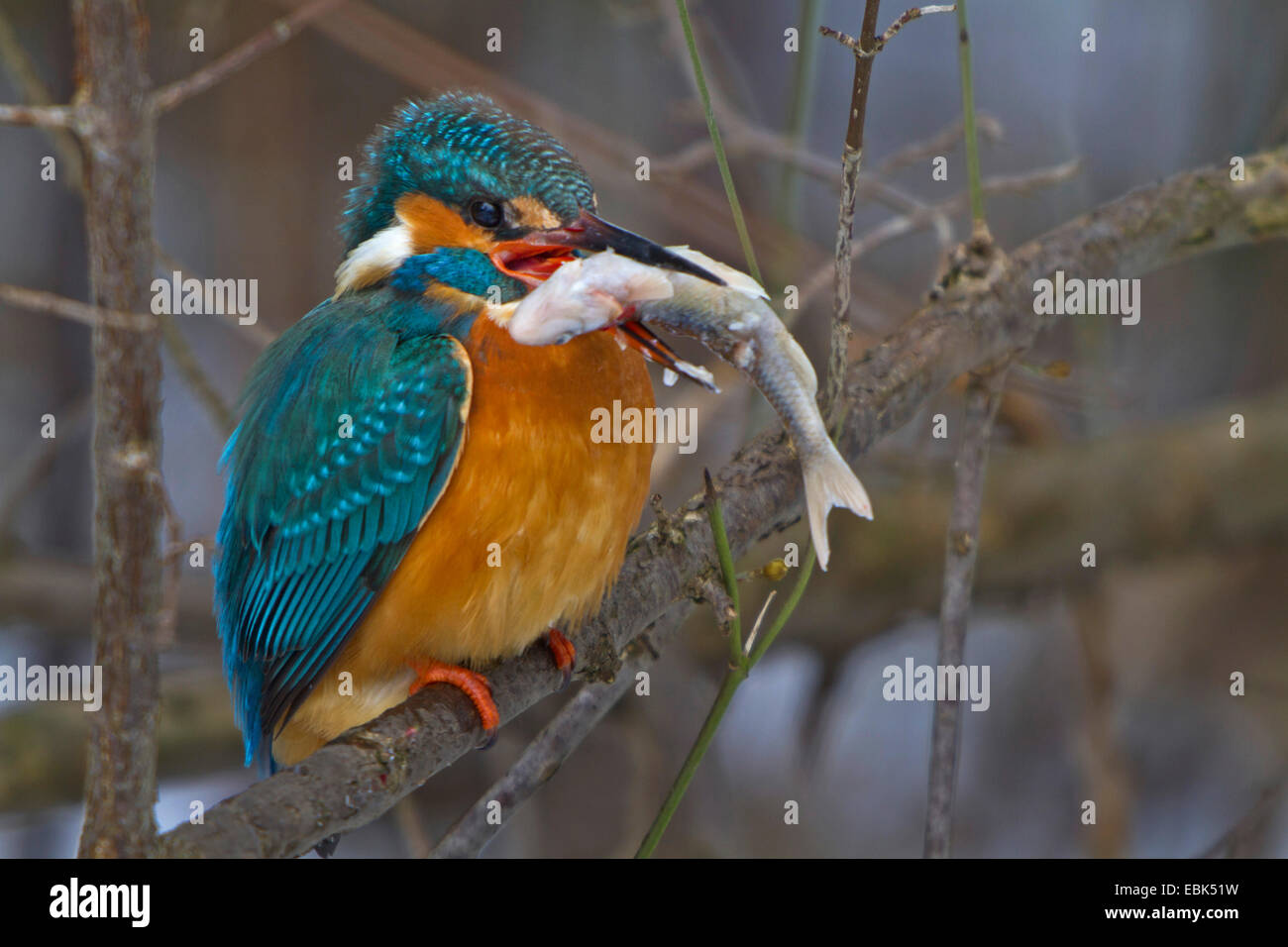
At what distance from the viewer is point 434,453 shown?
192cm

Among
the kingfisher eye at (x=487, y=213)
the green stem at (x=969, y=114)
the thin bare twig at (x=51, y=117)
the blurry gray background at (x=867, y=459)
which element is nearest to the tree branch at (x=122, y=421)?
the thin bare twig at (x=51, y=117)

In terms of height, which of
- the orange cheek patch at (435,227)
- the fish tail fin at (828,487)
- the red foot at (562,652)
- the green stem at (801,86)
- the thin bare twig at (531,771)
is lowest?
the thin bare twig at (531,771)

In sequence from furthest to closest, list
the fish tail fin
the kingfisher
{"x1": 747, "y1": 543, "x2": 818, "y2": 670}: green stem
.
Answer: the kingfisher < the fish tail fin < {"x1": 747, "y1": 543, "x2": 818, "y2": 670}: green stem

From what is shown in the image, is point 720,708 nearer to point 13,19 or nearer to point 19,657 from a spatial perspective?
point 19,657

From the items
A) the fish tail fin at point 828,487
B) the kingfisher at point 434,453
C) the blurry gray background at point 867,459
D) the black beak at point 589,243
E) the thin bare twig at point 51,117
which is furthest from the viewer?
the blurry gray background at point 867,459

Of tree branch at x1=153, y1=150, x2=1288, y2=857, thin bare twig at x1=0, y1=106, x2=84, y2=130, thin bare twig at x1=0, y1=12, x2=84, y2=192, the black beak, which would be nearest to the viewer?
thin bare twig at x1=0, y1=106, x2=84, y2=130

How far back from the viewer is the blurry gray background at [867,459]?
3307mm

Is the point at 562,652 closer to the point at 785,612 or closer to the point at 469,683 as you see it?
the point at 469,683

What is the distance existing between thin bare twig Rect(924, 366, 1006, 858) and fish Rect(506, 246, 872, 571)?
1.37ft

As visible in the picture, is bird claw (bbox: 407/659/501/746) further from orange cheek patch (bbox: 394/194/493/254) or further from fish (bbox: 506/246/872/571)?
orange cheek patch (bbox: 394/194/493/254)

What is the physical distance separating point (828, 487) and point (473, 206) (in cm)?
81

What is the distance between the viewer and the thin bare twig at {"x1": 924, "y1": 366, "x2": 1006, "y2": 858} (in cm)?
183

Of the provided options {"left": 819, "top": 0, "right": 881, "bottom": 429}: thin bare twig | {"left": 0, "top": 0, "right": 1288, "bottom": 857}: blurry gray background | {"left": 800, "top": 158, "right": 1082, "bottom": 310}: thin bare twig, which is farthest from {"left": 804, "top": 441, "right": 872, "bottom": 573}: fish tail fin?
{"left": 0, "top": 0, "right": 1288, "bottom": 857}: blurry gray background

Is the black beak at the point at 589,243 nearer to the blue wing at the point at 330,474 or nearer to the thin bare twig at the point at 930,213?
the blue wing at the point at 330,474
